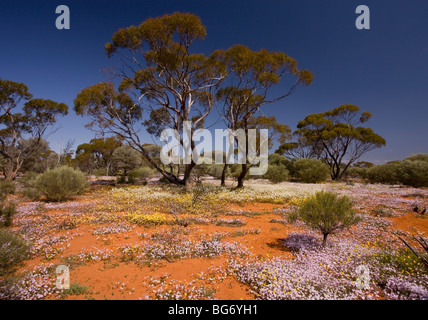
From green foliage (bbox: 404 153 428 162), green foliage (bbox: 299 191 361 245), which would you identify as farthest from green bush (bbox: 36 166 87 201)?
green foliage (bbox: 404 153 428 162)

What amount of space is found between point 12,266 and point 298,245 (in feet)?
24.2

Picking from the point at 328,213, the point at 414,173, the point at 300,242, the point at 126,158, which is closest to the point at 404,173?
the point at 414,173

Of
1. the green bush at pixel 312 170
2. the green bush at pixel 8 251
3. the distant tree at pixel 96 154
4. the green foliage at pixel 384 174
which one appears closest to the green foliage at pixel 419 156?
the green foliage at pixel 384 174

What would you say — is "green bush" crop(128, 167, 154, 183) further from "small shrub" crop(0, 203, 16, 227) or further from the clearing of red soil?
"small shrub" crop(0, 203, 16, 227)

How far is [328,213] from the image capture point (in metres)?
5.66

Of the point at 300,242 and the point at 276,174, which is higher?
the point at 276,174

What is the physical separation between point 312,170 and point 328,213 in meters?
23.4

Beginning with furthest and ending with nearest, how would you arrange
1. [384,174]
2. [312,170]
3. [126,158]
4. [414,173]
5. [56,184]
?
[312,170] → [126,158] → [384,174] → [414,173] → [56,184]

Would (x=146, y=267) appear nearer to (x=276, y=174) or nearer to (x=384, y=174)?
(x=276, y=174)

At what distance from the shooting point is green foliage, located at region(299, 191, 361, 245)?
18.3 feet

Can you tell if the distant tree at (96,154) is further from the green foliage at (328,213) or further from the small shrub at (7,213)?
the green foliage at (328,213)

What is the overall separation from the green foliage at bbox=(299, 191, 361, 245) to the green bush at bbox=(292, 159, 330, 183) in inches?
897

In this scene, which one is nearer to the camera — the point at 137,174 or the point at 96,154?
the point at 137,174

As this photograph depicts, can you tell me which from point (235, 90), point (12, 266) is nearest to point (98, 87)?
point (235, 90)
